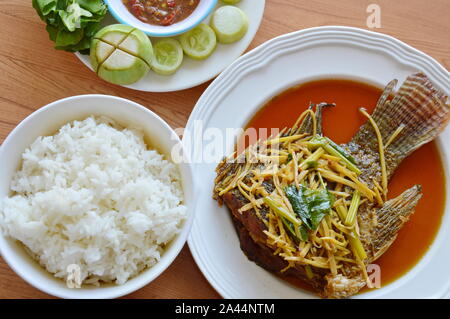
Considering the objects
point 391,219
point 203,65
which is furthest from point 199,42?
point 391,219

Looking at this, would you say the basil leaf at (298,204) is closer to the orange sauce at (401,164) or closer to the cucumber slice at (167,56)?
the orange sauce at (401,164)

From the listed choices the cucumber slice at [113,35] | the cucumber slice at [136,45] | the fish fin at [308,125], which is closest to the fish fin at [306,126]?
the fish fin at [308,125]

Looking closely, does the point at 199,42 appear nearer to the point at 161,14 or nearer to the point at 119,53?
the point at 161,14

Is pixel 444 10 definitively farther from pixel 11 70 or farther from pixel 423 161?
pixel 11 70

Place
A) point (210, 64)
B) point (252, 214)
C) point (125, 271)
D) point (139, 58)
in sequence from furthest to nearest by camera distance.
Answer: point (210, 64) < point (139, 58) < point (252, 214) < point (125, 271)

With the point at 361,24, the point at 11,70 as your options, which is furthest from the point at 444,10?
the point at 11,70

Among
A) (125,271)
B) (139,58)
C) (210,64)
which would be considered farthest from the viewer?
(210,64)

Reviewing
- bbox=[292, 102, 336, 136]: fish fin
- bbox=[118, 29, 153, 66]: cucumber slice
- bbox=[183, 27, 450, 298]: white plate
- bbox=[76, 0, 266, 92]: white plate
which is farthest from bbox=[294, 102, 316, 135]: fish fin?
bbox=[118, 29, 153, 66]: cucumber slice
